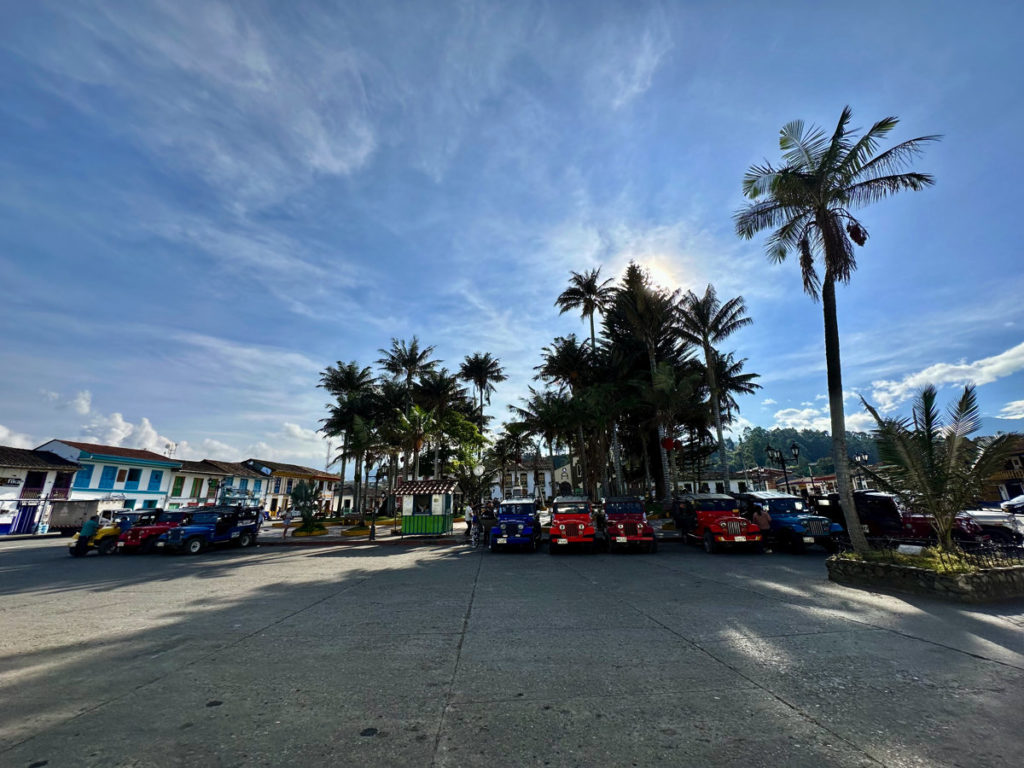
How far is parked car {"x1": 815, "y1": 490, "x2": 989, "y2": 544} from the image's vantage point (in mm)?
13234

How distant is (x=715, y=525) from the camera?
1465 centimetres

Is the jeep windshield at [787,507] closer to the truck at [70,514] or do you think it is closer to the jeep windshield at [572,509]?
the jeep windshield at [572,509]

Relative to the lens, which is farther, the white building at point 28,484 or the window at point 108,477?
the window at point 108,477

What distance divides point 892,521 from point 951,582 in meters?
8.75

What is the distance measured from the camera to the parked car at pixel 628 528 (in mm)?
15266

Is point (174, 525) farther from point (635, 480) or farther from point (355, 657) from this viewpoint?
point (635, 480)

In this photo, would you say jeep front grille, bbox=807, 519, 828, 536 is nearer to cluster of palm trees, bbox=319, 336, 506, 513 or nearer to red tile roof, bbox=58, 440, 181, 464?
cluster of palm trees, bbox=319, 336, 506, 513

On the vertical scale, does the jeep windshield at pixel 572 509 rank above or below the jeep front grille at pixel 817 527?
above

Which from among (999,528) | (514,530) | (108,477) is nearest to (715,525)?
(514,530)

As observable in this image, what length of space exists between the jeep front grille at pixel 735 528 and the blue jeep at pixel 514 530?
697 centimetres

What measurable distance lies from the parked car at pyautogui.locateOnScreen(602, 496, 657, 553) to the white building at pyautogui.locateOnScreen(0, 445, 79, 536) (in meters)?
38.9

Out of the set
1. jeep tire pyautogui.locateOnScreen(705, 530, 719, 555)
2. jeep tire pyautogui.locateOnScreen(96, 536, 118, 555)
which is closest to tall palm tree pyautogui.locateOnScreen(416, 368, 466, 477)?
jeep tire pyautogui.locateOnScreen(96, 536, 118, 555)

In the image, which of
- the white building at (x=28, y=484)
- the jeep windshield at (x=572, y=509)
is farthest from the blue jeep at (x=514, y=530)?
the white building at (x=28, y=484)

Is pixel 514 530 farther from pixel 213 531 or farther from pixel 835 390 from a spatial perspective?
pixel 213 531
